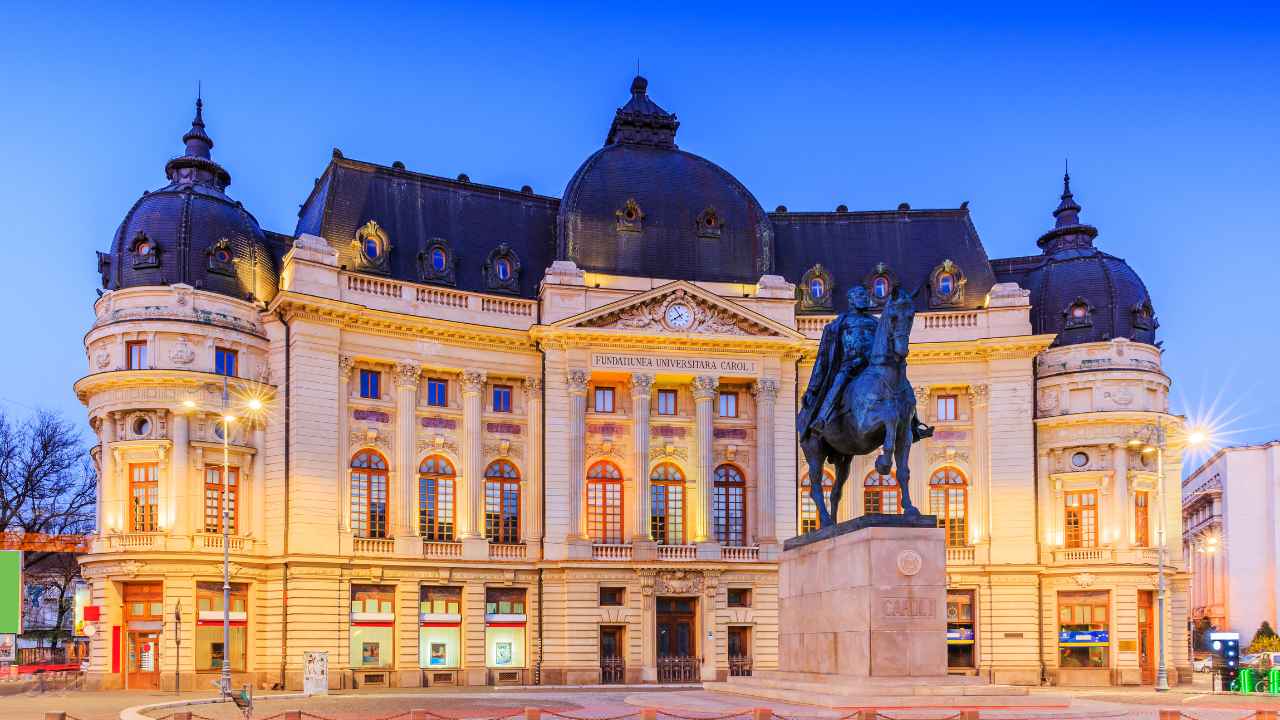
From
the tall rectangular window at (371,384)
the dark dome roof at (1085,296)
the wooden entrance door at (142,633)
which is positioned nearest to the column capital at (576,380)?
the tall rectangular window at (371,384)

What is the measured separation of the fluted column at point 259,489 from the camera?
61.2 meters

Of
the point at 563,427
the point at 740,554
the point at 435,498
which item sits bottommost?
the point at 740,554

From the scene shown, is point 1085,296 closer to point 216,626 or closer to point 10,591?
point 216,626

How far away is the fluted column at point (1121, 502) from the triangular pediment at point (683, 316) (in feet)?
53.7

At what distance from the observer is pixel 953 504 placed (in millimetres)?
70312

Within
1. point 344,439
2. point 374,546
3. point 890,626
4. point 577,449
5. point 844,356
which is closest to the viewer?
point 890,626

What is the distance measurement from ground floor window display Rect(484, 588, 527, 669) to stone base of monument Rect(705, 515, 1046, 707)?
3457cm

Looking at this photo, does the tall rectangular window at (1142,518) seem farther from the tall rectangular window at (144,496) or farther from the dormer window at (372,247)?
the tall rectangular window at (144,496)

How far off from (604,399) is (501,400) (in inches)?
188

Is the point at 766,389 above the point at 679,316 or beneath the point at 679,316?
beneath

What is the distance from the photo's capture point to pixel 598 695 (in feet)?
173

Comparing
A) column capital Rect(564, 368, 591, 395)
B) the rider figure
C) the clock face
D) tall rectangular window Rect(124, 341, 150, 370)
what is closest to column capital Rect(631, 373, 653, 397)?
column capital Rect(564, 368, 591, 395)

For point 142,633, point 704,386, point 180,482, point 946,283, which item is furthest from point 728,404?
point 142,633

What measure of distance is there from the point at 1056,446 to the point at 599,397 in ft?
72.0
